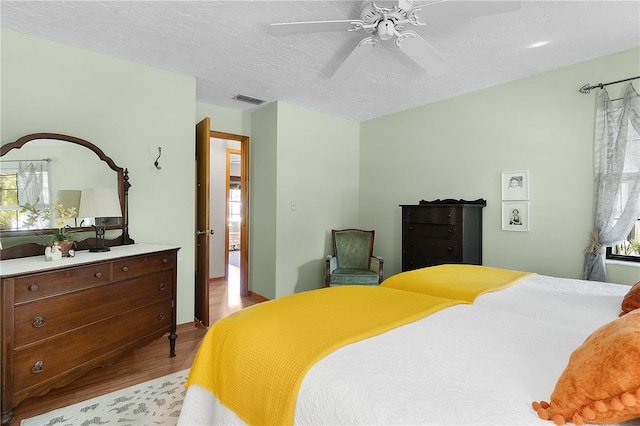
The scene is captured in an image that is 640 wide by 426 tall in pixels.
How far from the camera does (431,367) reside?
108 cm

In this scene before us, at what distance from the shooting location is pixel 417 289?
2.24 meters

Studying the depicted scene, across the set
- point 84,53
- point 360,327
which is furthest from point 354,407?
point 84,53

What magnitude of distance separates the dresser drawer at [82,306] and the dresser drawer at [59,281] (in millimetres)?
→ 39

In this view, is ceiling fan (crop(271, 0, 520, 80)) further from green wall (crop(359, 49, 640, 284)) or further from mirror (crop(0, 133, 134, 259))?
mirror (crop(0, 133, 134, 259))

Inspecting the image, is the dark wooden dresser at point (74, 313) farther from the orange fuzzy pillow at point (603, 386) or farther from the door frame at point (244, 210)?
the orange fuzzy pillow at point (603, 386)

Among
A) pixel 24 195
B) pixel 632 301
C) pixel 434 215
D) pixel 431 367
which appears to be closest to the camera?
pixel 431 367

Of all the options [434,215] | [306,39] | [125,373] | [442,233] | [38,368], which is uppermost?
[306,39]

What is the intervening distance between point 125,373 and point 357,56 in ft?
9.54

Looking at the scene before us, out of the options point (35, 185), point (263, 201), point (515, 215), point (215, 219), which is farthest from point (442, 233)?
point (215, 219)

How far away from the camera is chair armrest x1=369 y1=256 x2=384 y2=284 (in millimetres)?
4008

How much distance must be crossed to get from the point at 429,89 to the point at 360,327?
10.1 feet

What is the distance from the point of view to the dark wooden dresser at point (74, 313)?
182cm

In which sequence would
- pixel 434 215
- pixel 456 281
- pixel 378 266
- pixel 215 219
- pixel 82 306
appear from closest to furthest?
pixel 82 306, pixel 456 281, pixel 434 215, pixel 378 266, pixel 215 219

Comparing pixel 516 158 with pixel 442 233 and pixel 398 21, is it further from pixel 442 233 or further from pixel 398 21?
pixel 398 21
